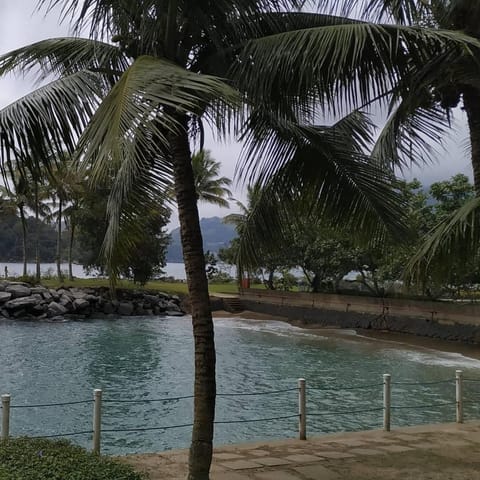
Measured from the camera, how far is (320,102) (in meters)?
5.82

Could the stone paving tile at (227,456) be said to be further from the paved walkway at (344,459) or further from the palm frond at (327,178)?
the palm frond at (327,178)

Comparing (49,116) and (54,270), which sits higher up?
(49,116)

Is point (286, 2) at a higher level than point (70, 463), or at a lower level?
higher

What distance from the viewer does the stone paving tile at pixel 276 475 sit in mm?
6484

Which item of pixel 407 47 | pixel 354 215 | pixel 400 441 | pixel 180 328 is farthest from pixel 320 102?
pixel 180 328

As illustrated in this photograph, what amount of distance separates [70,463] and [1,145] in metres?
2.71

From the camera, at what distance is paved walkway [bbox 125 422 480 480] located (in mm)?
6680

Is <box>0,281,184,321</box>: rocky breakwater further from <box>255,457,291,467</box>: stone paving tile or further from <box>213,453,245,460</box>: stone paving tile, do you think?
<box>255,457,291,467</box>: stone paving tile

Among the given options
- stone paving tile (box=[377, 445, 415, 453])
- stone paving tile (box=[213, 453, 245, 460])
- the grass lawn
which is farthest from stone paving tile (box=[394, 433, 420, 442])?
the grass lawn

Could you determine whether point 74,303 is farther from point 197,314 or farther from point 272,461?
point 197,314

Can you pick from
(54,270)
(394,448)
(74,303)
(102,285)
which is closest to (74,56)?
(394,448)

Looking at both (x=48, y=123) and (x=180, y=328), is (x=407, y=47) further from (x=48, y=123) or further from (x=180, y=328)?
(x=180, y=328)

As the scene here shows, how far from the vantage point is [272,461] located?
23.7 feet

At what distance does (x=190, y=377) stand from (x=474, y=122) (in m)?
11.4
